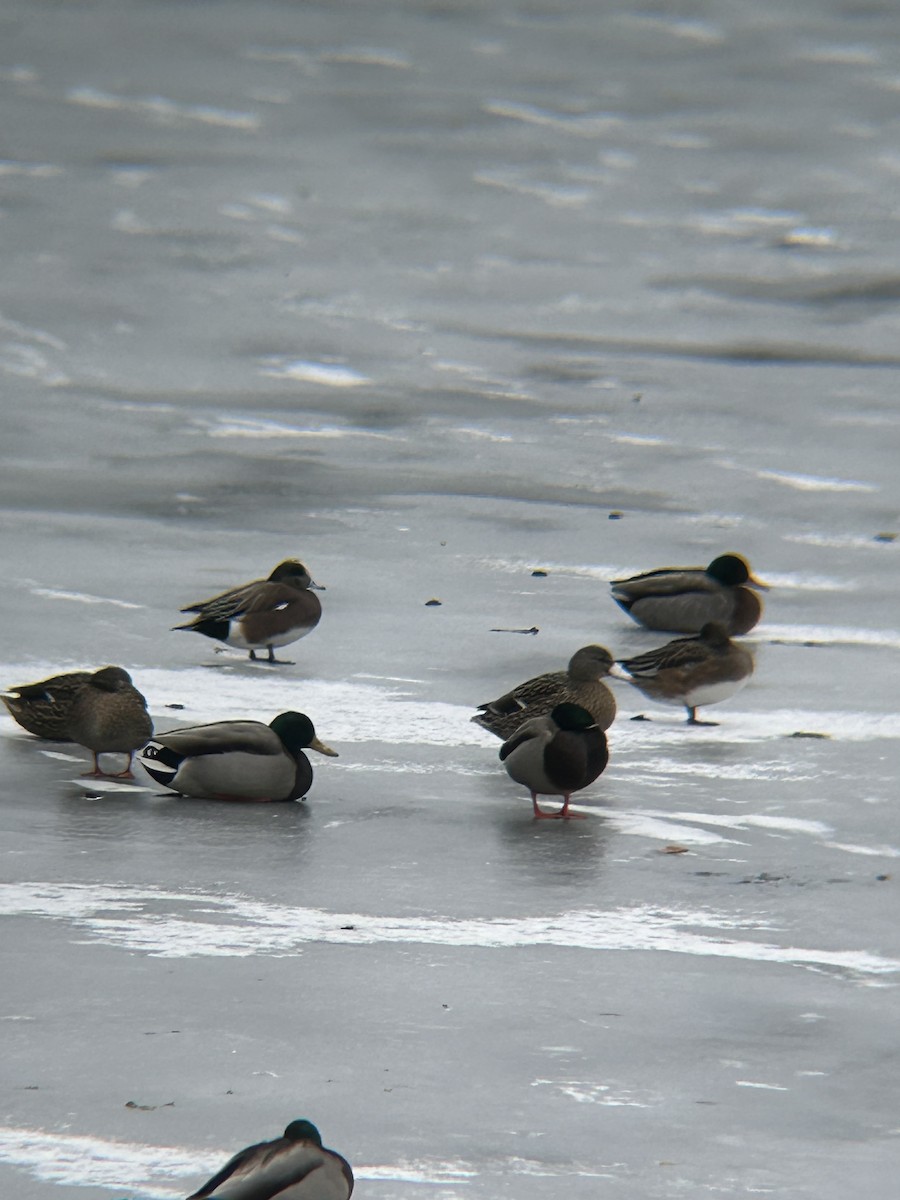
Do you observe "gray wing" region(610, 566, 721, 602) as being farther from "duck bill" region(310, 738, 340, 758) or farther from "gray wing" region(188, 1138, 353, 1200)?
"gray wing" region(188, 1138, 353, 1200)

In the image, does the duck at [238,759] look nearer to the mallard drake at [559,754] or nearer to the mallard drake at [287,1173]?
the mallard drake at [559,754]

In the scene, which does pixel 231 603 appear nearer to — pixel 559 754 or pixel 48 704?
pixel 48 704

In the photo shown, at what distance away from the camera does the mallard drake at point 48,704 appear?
8.59 meters

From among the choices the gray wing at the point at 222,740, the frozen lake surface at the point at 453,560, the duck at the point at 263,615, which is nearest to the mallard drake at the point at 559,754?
the frozen lake surface at the point at 453,560

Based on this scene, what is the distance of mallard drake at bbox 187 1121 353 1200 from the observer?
397 centimetres

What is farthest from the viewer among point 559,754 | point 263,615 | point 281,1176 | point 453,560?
point 453,560

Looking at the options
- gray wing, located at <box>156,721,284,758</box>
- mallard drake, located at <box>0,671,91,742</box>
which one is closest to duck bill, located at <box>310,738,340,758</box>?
gray wing, located at <box>156,721,284,758</box>

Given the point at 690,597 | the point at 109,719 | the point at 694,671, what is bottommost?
the point at 109,719

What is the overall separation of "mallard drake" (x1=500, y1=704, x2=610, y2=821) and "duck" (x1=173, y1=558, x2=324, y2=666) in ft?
7.64

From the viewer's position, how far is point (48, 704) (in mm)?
8648

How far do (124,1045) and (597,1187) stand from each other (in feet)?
4.61

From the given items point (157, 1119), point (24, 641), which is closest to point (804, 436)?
point (24, 641)

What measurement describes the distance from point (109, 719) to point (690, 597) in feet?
12.5

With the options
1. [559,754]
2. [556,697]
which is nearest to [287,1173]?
[559,754]
